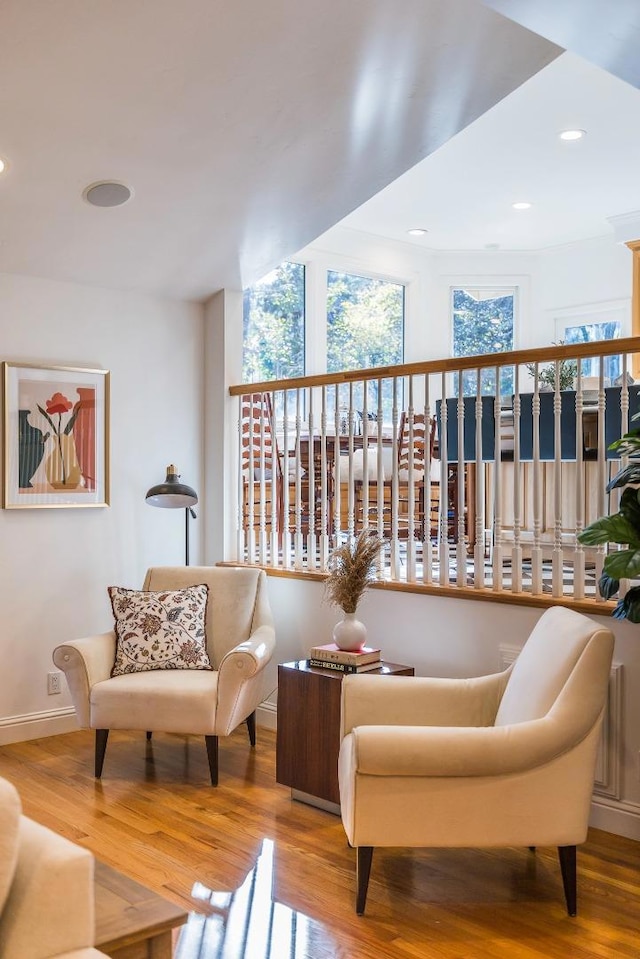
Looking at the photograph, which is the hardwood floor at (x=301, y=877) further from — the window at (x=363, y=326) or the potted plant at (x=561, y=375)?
the window at (x=363, y=326)

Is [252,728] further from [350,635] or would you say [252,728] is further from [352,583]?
[352,583]

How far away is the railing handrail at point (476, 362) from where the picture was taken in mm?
3283

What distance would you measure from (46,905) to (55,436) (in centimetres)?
350

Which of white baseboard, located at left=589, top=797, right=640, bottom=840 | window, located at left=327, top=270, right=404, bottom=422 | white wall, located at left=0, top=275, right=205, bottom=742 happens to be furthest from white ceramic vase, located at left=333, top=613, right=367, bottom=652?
window, located at left=327, top=270, right=404, bottom=422

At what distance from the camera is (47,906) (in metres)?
1.32

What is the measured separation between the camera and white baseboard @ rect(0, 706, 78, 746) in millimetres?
4422

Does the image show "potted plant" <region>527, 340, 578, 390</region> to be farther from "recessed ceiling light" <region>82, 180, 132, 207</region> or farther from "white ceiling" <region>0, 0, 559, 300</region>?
"recessed ceiling light" <region>82, 180, 132, 207</region>

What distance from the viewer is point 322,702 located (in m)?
3.57

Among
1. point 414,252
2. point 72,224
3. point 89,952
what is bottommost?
point 89,952

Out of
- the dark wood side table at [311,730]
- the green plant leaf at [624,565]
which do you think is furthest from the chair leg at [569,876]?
the dark wood side table at [311,730]

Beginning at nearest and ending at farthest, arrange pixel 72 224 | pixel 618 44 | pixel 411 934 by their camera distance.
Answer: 1. pixel 411 934
2. pixel 618 44
3. pixel 72 224

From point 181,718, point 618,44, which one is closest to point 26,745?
point 181,718

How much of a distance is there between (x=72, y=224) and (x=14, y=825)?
3.43 meters

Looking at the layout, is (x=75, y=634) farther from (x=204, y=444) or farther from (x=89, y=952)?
(x=89, y=952)
